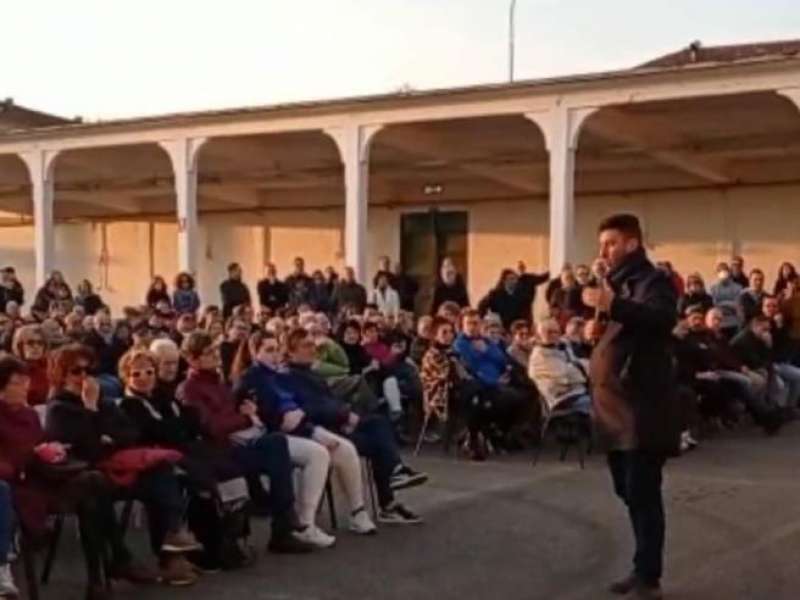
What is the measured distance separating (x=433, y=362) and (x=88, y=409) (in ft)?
15.8

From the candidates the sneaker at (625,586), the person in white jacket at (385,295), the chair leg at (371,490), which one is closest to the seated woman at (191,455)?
the chair leg at (371,490)

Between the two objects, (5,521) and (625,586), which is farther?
(625,586)

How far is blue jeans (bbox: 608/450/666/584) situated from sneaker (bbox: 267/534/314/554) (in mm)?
2020

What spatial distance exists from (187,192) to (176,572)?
14462 mm

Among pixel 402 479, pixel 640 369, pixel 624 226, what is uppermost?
pixel 624 226

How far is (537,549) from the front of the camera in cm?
723

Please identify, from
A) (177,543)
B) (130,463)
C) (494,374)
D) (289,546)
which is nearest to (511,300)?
(494,374)

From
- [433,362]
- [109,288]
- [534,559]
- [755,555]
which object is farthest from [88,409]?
[109,288]

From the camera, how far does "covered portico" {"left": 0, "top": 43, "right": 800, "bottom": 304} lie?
17156mm

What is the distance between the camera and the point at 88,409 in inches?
256

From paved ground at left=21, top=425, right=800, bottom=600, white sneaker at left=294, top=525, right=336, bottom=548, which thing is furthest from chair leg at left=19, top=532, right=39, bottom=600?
white sneaker at left=294, top=525, right=336, bottom=548

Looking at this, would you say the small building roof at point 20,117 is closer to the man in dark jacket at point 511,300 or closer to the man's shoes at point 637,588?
the man in dark jacket at point 511,300

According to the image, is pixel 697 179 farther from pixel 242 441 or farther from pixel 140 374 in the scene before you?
pixel 140 374

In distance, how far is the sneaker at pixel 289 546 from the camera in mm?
7172
